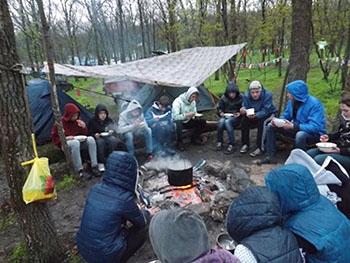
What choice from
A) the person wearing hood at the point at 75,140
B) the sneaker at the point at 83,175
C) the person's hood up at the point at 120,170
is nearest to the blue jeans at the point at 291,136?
the person's hood up at the point at 120,170

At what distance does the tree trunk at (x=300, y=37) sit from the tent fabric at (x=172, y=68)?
3.60 ft

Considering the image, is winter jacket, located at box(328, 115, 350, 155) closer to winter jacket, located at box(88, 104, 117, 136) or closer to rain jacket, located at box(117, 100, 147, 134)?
rain jacket, located at box(117, 100, 147, 134)

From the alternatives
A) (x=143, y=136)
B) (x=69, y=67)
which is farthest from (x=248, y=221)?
(x=69, y=67)

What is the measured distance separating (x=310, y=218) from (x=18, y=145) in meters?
1.97

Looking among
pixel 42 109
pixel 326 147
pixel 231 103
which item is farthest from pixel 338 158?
pixel 42 109

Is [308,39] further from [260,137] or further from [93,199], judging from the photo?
[93,199]

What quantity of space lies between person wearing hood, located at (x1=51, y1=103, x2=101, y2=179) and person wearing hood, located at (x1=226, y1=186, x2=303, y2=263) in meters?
2.99

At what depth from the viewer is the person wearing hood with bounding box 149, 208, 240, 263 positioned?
1239 millimetres

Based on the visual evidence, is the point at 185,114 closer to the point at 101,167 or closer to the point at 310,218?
the point at 101,167

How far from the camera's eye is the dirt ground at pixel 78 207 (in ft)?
8.31

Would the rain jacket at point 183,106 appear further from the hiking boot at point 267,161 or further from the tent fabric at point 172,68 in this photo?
the hiking boot at point 267,161

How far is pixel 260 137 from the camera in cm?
438

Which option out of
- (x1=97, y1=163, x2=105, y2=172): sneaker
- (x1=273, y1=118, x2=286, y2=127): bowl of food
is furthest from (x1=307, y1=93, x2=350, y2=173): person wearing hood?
(x1=97, y1=163, x2=105, y2=172): sneaker

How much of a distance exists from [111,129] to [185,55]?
9.04 feet
